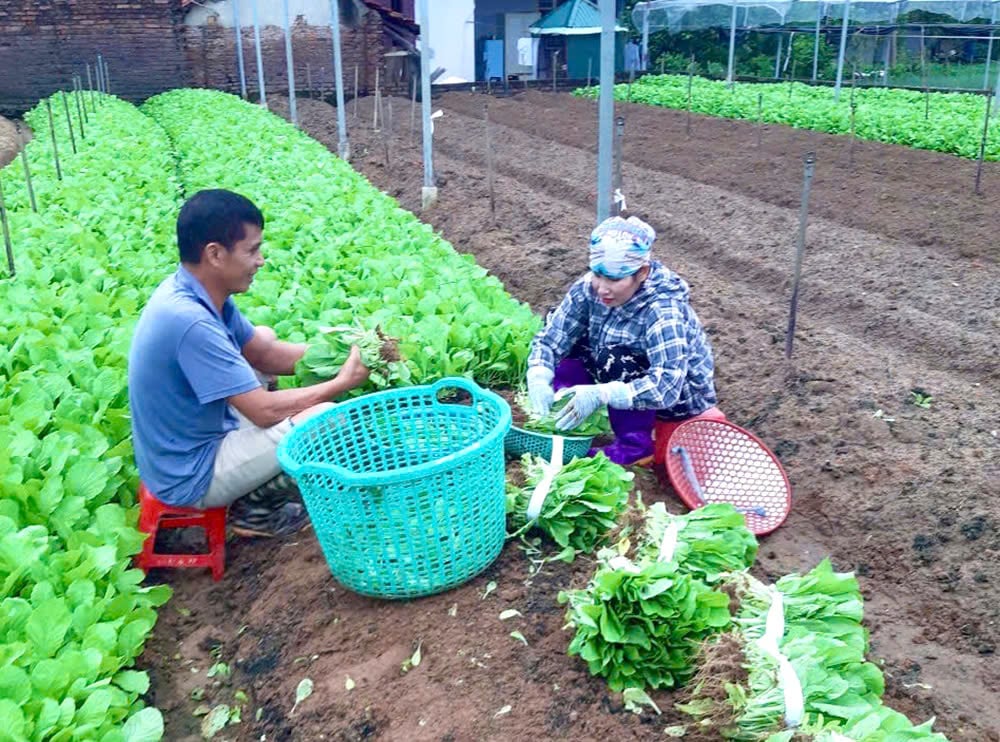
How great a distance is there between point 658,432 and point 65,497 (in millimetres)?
2731

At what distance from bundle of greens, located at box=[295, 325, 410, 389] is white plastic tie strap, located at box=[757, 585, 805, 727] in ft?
6.04

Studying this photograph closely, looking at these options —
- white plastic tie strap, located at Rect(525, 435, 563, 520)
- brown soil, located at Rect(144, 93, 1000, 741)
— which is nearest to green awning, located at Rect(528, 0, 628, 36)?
brown soil, located at Rect(144, 93, 1000, 741)

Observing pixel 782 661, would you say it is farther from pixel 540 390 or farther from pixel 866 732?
pixel 540 390

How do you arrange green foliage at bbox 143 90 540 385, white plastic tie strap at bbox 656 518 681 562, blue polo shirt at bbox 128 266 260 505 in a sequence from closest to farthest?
white plastic tie strap at bbox 656 518 681 562 < blue polo shirt at bbox 128 266 260 505 < green foliage at bbox 143 90 540 385

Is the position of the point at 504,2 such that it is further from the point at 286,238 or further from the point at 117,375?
the point at 117,375

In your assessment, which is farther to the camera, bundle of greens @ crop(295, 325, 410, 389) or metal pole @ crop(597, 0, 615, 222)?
metal pole @ crop(597, 0, 615, 222)

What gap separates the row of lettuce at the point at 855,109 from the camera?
636 inches

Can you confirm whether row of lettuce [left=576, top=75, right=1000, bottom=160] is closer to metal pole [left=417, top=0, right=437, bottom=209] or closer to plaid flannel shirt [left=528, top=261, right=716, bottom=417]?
metal pole [left=417, top=0, right=437, bottom=209]

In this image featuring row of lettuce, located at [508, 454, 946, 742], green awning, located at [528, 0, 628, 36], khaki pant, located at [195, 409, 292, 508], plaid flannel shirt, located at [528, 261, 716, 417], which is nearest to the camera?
row of lettuce, located at [508, 454, 946, 742]

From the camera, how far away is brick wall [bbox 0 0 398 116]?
2753 cm

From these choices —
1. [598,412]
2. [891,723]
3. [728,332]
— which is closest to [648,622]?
[891,723]

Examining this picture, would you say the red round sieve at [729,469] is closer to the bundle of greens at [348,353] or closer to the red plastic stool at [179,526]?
the bundle of greens at [348,353]

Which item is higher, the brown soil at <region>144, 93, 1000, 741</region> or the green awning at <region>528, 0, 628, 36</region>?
the green awning at <region>528, 0, 628, 36</region>

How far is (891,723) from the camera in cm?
239
